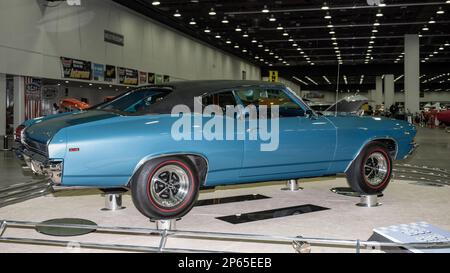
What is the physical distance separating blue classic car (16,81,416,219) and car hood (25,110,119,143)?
12mm

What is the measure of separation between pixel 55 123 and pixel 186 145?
1167 mm

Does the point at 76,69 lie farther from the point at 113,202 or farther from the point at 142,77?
the point at 113,202

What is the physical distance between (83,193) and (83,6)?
13.5 metres

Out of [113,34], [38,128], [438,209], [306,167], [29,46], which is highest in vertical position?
[113,34]

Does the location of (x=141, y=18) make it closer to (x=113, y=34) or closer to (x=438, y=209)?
(x=113, y=34)

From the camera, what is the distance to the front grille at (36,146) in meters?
3.96

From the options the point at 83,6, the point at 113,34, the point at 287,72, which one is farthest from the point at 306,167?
the point at 287,72

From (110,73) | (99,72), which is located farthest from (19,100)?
(110,73)

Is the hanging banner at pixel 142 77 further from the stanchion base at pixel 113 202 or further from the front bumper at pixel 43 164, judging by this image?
the front bumper at pixel 43 164

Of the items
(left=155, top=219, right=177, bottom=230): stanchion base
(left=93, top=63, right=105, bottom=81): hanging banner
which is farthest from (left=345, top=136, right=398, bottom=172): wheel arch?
(left=93, top=63, right=105, bottom=81): hanging banner

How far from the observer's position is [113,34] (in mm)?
20172

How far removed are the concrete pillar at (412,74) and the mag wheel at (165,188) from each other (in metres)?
22.1

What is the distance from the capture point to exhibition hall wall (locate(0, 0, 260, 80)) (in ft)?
49.9
